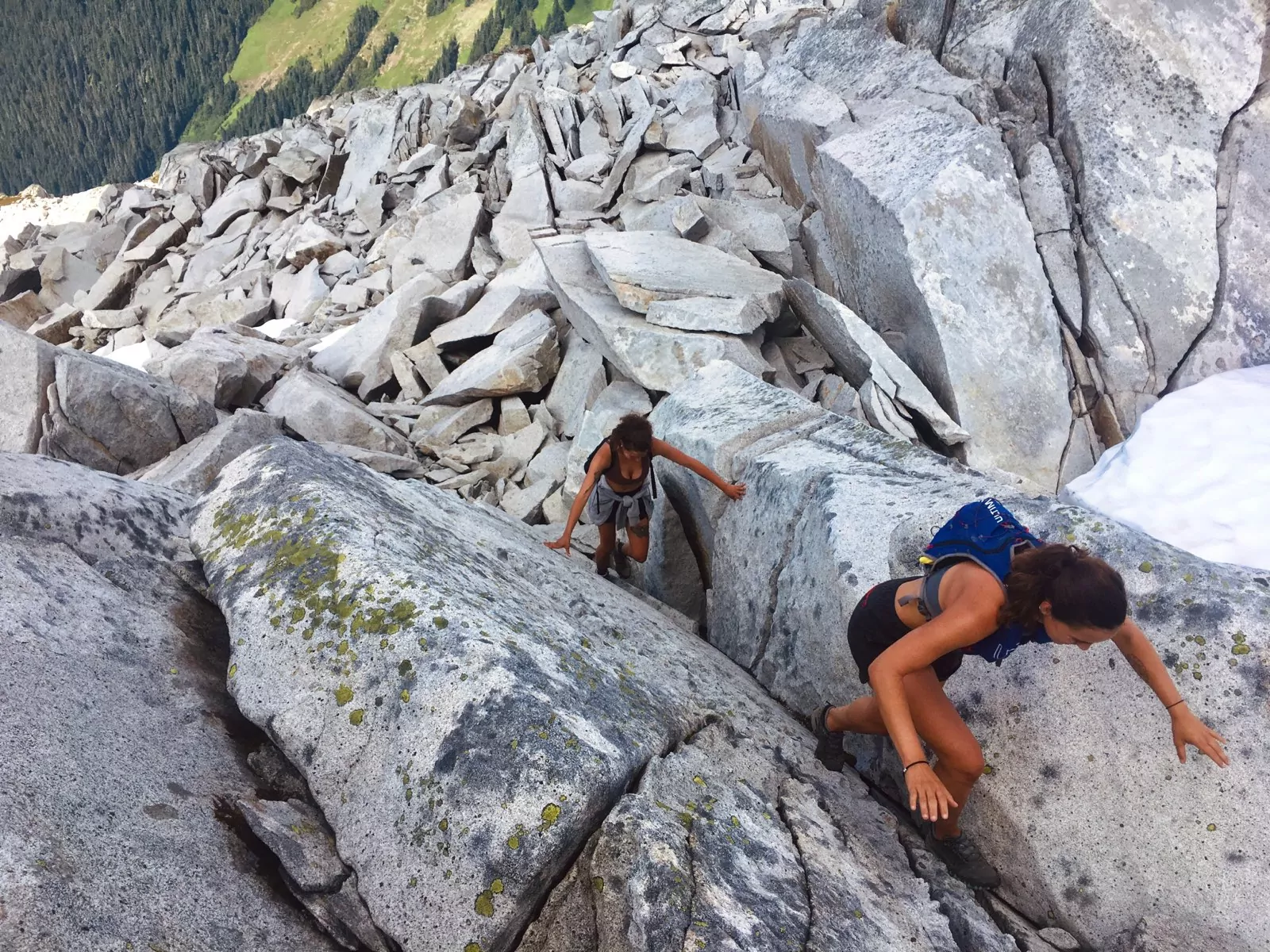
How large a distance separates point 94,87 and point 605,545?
166 m

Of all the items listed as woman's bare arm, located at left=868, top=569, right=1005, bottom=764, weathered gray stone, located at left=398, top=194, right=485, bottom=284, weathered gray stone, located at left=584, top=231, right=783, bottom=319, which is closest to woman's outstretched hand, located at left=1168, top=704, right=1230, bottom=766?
woman's bare arm, located at left=868, top=569, right=1005, bottom=764

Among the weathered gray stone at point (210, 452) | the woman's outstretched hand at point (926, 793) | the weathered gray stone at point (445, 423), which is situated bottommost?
the weathered gray stone at point (445, 423)

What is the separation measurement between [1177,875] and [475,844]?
11.5 feet

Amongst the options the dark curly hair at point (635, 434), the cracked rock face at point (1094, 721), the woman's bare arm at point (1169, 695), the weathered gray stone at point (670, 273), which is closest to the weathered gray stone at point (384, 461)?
the weathered gray stone at point (670, 273)

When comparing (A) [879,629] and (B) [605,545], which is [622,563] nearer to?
(B) [605,545]

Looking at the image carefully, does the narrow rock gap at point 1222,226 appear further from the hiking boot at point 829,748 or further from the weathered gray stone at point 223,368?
the weathered gray stone at point 223,368

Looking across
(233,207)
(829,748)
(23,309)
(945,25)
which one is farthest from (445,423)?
(23,309)

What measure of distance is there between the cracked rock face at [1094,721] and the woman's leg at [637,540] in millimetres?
2260

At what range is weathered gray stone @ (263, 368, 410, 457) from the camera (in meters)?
11.0

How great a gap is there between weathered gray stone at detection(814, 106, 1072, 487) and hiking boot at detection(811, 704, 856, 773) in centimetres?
503

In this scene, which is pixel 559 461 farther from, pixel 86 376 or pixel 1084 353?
pixel 1084 353

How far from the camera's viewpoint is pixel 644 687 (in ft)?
14.4

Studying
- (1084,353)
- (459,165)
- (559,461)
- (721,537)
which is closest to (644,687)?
(721,537)

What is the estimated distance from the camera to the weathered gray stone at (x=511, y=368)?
11461mm
